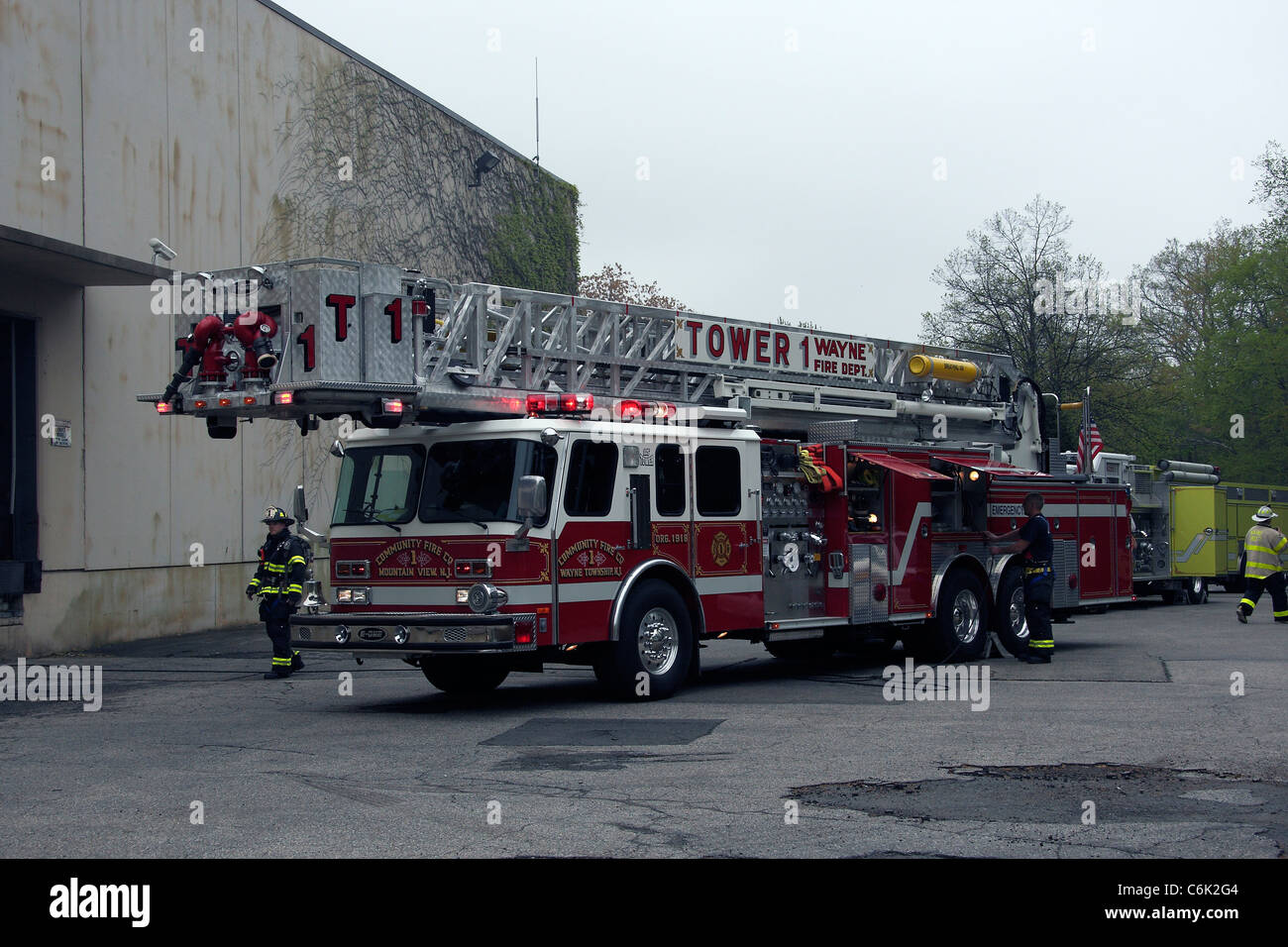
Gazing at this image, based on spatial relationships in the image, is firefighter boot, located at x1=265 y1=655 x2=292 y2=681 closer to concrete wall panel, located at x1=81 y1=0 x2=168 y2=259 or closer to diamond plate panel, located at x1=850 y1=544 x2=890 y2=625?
diamond plate panel, located at x1=850 y1=544 x2=890 y2=625

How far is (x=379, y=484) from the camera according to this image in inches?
471

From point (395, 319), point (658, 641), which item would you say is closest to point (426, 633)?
point (658, 641)

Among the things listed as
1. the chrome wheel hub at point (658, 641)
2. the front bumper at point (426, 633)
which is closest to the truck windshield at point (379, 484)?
the front bumper at point (426, 633)

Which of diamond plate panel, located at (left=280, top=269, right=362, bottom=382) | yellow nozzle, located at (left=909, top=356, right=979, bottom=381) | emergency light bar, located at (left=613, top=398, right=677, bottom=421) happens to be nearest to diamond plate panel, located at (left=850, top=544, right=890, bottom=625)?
emergency light bar, located at (left=613, top=398, right=677, bottom=421)

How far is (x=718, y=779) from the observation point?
26.9 feet

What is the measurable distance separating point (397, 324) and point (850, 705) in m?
4.81

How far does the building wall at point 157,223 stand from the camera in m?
18.1

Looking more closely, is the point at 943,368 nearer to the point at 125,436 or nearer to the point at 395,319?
the point at 395,319

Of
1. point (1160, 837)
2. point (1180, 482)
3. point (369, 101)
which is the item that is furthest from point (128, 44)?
point (1180, 482)

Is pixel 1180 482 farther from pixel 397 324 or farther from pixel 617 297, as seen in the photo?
pixel 617 297

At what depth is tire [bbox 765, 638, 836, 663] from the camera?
1513 centimetres

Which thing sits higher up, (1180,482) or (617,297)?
(617,297)

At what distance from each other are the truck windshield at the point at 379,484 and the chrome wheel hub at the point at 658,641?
219 centimetres

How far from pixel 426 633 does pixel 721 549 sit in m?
3.06
